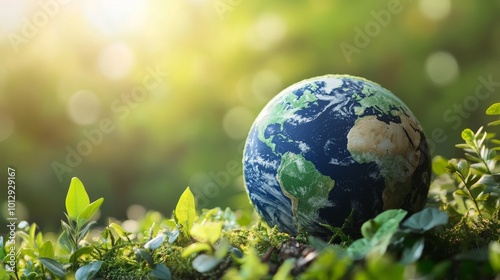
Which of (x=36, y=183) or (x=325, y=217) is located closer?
(x=325, y=217)

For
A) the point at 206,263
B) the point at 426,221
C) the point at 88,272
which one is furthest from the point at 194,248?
the point at 426,221

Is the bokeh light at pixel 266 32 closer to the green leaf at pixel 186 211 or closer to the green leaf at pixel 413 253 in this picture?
the green leaf at pixel 186 211

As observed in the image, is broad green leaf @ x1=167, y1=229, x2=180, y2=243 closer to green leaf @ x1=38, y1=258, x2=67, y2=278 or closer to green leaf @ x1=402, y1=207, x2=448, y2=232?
green leaf @ x1=38, y1=258, x2=67, y2=278

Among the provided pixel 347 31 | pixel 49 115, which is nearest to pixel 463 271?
pixel 347 31

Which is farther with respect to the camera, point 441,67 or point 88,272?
point 441,67

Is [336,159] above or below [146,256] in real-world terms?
above

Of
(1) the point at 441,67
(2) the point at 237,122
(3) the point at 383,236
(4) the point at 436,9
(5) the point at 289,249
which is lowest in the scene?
(2) the point at 237,122

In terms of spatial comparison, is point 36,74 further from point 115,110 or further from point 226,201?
point 226,201

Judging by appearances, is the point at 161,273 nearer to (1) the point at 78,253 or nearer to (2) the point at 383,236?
(1) the point at 78,253
